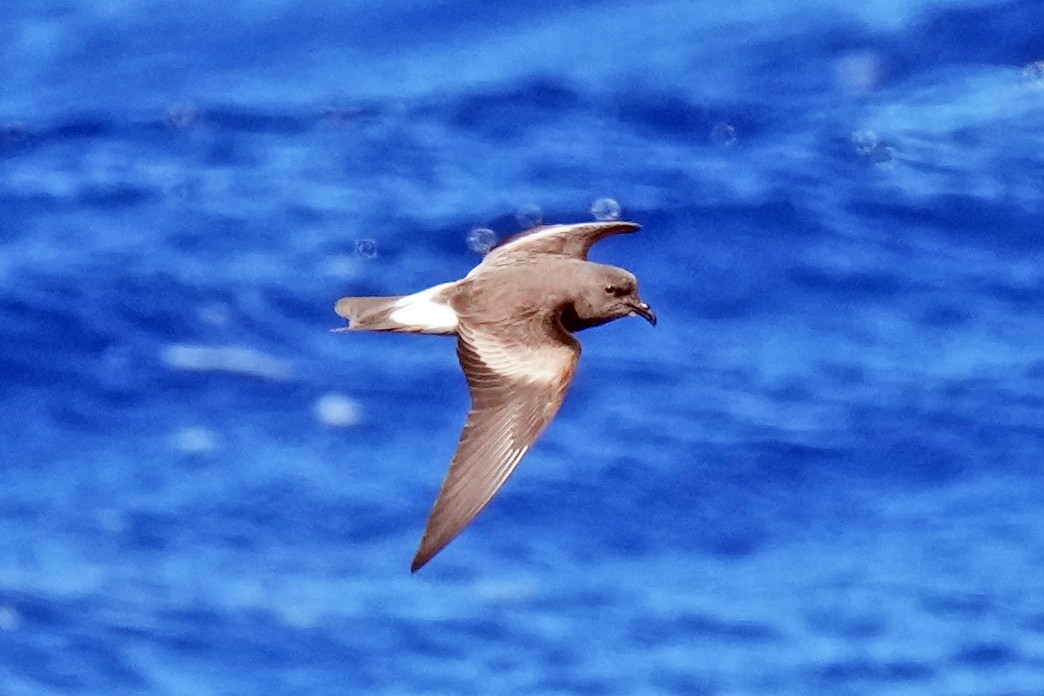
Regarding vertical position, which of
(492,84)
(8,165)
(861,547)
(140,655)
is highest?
(492,84)

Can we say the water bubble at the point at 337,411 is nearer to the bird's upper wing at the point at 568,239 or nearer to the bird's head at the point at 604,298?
the bird's upper wing at the point at 568,239

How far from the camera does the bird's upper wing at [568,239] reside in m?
5.68

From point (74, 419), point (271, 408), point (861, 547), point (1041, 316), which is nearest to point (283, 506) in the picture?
point (271, 408)

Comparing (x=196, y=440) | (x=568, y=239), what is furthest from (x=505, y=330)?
(x=196, y=440)

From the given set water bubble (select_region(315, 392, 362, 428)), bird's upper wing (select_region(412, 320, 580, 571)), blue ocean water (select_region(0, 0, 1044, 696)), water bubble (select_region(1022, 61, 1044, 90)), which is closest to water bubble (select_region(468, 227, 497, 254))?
blue ocean water (select_region(0, 0, 1044, 696))

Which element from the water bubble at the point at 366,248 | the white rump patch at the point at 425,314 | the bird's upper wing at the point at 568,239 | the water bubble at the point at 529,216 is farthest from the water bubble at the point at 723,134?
the white rump patch at the point at 425,314

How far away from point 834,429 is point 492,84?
2.74 m

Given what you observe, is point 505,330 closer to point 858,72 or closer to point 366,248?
point 366,248

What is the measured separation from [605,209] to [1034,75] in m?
2.60

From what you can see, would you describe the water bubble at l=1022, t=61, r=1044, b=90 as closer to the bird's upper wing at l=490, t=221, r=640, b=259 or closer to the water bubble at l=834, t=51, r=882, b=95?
the water bubble at l=834, t=51, r=882, b=95

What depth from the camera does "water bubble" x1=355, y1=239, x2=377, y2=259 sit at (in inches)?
311

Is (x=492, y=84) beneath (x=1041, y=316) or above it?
above

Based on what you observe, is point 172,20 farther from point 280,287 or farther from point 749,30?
point 749,30

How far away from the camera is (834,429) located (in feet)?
23.9
